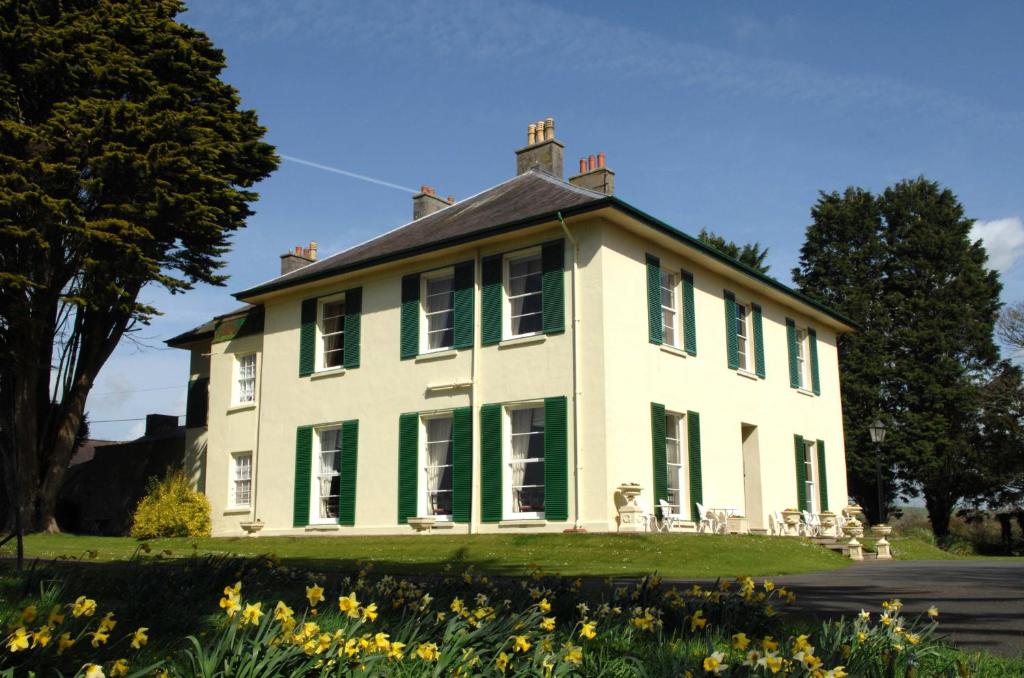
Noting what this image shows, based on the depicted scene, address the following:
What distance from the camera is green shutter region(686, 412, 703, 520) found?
17922 mm

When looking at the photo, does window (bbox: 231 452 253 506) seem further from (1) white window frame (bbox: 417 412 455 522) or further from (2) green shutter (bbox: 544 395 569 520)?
(2) green shutter (bbox: 544 395 569 520)

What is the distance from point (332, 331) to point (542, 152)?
6.62 metres

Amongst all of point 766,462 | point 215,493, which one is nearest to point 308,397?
point 215,493

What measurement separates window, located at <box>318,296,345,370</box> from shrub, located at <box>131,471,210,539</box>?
15.2ft

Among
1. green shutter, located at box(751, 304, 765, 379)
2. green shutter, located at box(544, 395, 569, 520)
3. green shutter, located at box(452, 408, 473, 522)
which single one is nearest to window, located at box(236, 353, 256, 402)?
green shutter, located at box(452, 408, 473, 522)

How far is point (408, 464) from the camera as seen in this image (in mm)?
18812

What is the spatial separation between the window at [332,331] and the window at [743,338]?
9.02m

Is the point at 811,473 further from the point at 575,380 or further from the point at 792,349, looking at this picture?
the point at 575,380

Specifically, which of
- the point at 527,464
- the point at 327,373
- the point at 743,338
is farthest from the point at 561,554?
the point at 743,338

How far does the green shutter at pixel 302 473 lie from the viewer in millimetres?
20555

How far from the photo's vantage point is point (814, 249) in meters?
38.4

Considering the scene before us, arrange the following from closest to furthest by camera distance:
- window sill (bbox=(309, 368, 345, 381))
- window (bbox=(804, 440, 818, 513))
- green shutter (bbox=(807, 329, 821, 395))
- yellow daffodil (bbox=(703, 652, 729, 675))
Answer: yellow daffodil (bbox=(703, 652, 729, 675)) → window sill (bbox=(309, 368, 345, 381)) → window (bbox=(804, 440, 818, 513)) → green shutter (bbox=(807, 329, 821, 395))

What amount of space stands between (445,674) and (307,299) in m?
18.5

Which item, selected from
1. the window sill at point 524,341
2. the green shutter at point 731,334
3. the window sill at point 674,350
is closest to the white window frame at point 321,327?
the window sill at point 524,341
